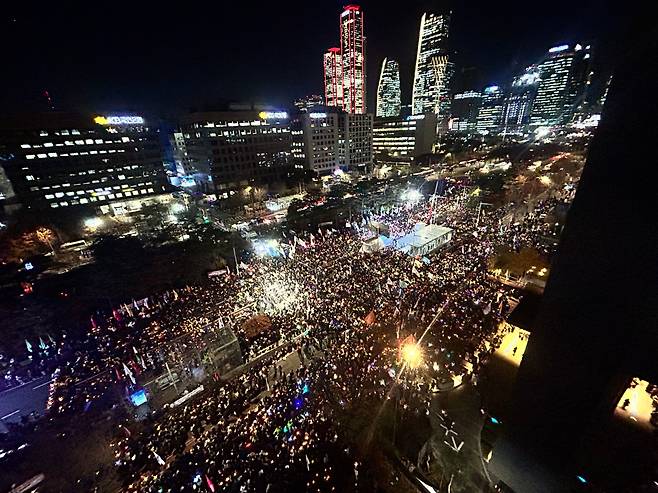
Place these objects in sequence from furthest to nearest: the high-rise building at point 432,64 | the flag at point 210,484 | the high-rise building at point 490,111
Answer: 1. the high-rise building at point 432,64
2. the high-rise building at point 490,111
3. the flag at point 210,484

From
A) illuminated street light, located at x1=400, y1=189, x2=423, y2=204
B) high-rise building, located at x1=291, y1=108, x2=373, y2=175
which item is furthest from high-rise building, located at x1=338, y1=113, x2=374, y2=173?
illuminated street light, located at x1=400, y1=189, x2=423, y2=204

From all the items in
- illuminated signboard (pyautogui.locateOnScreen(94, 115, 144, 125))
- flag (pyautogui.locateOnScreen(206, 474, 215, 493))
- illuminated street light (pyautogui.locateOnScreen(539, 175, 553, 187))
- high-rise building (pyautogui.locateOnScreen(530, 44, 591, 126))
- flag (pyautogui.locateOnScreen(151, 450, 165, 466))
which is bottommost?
flag (pyautogui.locateOnScreen(151, 450, 165, 466))

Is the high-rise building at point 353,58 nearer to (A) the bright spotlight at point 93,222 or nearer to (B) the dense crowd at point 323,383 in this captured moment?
(A) the bright spotlight at point 93,222

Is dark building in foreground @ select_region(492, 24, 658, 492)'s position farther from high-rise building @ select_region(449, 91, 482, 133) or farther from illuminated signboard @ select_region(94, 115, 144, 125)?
high-rise building @ select_region(449, 91, 482, 133)

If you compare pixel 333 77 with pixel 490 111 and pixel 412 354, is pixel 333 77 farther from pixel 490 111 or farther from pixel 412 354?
pixel 412 354

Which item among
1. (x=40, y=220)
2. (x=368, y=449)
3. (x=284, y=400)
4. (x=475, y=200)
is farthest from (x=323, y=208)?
(x=40, y=220)

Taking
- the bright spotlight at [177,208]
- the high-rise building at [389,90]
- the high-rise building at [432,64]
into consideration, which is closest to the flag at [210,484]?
the bright spotlight at [177,208]

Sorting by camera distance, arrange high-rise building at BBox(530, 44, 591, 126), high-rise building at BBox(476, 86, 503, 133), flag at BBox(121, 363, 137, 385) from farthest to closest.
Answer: high-rise building at BBox(476, 86, 503, 133)
high-rise building at BBox(530, 44, 591, 126)
flag at BBox(121, 363, 137, 385)
